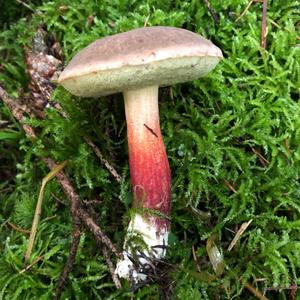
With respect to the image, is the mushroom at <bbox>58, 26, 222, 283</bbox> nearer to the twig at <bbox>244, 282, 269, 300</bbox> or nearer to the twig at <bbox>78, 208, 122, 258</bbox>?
the twig at <bbox>78, 208, 122, 258</bbox>

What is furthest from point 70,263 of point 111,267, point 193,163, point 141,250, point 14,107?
point 14,107

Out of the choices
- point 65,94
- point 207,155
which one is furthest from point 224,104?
point 65,94

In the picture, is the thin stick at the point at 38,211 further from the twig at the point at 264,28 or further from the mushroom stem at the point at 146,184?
the twig at the point at 264,28

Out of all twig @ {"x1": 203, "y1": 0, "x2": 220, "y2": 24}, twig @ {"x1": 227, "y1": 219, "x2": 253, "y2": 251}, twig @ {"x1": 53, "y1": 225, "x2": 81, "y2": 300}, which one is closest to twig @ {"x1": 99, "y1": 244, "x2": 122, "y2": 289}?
twig @ {"x1": 53, "y1": 225, "x2": 81, "y2": 300}

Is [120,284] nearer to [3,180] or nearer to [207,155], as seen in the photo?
[207,155]

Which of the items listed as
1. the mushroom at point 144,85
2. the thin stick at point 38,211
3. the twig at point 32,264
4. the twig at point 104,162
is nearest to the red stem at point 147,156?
the mushroom at point 144,85

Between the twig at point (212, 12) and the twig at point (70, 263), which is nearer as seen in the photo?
the twig at point (70, 263)

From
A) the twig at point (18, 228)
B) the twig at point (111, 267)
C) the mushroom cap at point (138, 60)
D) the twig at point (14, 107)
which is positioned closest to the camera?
the mushroom cap at point (138, 60)
